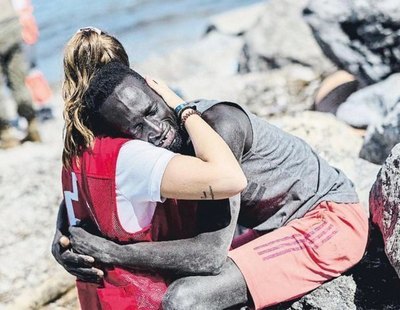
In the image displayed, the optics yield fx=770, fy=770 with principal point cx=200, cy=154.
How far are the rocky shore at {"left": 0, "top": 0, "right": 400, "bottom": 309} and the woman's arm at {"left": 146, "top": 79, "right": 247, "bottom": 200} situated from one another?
70 centimetres

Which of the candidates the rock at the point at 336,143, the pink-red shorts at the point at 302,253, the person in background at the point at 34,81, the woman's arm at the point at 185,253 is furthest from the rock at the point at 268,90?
the woman's arm at the point at 185,253

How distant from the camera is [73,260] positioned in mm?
3039

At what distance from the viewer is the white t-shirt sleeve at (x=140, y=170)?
269 cm

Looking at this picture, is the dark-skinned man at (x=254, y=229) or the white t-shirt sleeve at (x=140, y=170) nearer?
the white t-shirt sleeve at (x=140, y=170)

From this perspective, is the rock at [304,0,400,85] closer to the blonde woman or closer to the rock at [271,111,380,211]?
the rock at [271,111,380,211]

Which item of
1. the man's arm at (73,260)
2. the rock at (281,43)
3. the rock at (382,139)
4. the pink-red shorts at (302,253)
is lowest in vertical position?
the rock at (281,43)

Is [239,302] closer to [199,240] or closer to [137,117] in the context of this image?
[199,240]

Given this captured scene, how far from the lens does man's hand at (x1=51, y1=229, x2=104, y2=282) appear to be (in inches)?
117

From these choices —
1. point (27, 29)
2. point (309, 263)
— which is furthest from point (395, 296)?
point (27, 29)

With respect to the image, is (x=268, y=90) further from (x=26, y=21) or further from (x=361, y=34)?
(x=26, y=21)

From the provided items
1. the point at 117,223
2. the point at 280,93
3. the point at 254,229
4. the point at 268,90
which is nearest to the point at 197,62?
the point at 268,90

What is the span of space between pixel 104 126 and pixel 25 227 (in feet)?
4.97

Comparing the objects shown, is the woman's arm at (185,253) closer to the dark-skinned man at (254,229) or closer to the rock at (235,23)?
the dark-skinned man at (254,229)

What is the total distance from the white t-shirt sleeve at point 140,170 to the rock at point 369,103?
2796mm
